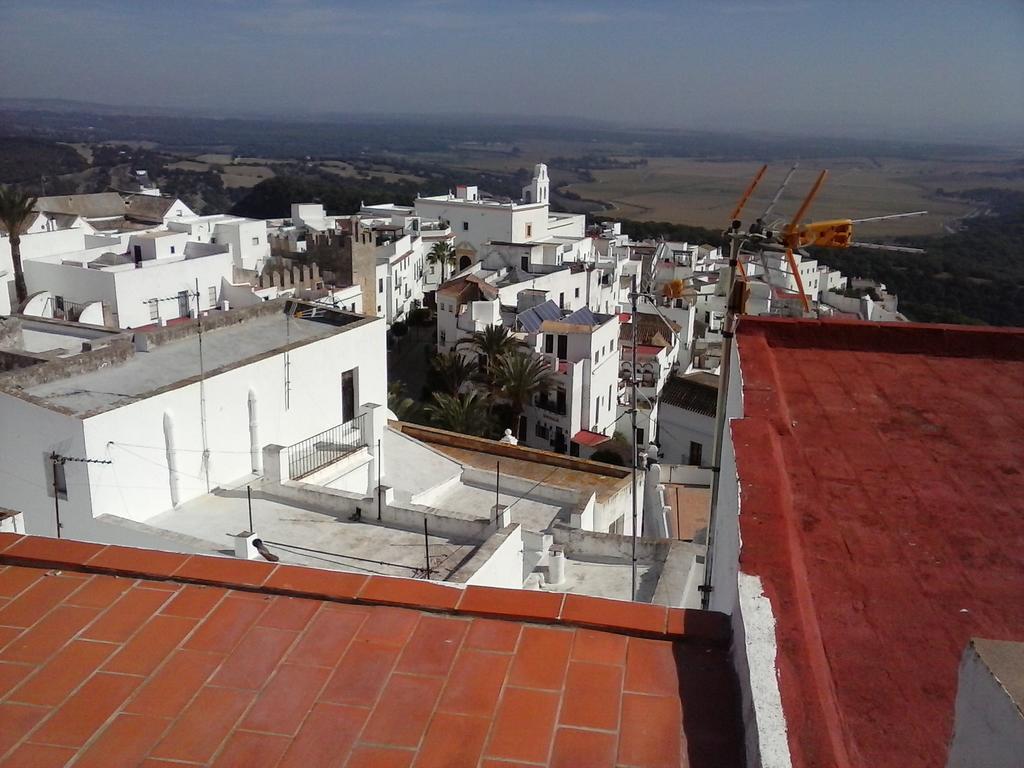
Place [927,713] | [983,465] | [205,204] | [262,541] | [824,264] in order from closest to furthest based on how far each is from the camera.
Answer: [927,713], [983,465], [262,541], [824,264], [205,204]

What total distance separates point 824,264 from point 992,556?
70.1 meters

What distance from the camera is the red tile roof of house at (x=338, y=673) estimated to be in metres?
2.85

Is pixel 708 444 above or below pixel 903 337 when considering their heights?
below

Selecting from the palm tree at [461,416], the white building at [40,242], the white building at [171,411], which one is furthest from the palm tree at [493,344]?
the white building at [40,242]

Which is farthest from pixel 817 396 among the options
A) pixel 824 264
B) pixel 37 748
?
pixel 824 264

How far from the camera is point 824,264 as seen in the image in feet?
226

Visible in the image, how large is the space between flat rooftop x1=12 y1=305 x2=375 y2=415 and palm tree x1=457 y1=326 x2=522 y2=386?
47.0 feet

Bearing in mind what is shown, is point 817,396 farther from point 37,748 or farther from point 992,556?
point 37,748

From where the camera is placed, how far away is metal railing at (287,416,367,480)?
12.9 meters

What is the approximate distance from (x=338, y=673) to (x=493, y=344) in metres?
27.6

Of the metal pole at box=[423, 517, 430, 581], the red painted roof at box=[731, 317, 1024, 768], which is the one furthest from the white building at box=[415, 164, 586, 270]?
the red painted roof at box=[731, 317, 1024, 768]

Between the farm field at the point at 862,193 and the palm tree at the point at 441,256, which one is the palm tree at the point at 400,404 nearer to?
the farm field at the point at 862,193

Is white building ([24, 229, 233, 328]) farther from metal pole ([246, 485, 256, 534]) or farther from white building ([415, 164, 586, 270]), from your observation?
white building ([415, 164, 586, 270])

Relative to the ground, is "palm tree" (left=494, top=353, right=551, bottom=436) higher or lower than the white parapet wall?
lower
